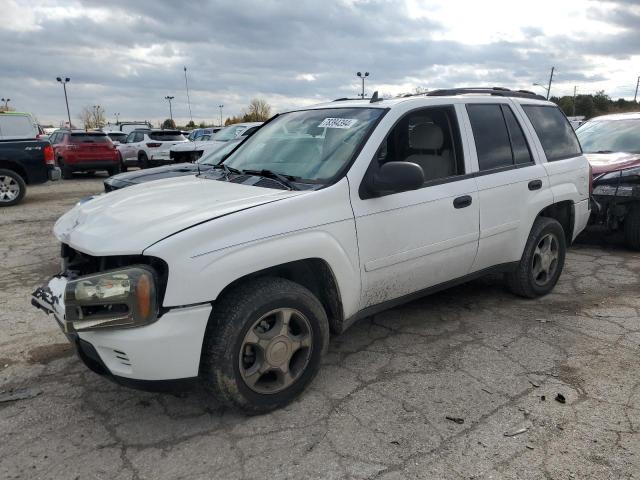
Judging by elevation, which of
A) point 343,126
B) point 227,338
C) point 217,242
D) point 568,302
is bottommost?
point 568,302

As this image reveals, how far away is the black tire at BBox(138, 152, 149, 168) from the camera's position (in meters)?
17.7

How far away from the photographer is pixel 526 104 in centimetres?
455

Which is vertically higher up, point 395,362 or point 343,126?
point 343,126

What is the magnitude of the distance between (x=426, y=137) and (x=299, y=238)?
1.48 m

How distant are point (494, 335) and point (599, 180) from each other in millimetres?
3610

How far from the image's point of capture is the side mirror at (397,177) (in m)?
3.04

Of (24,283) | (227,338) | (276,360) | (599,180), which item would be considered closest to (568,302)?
(599,180)

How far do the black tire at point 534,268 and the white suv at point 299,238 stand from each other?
18 millimetres

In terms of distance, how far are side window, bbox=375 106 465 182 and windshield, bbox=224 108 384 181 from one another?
0.86ft

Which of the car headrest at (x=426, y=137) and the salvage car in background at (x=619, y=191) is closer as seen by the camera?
the car headrest at (x=426, y=137)

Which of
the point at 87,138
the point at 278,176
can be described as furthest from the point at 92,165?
the point at 278,176

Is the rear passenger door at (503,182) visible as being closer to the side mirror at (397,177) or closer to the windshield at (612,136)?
the side mirror at (397,177)

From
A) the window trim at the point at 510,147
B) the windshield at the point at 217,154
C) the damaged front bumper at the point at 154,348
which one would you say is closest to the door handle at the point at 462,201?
the window trim at the point at 510,147

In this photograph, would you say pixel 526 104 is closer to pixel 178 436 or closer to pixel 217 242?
pixel 217 242
